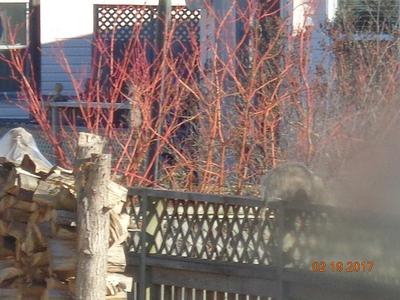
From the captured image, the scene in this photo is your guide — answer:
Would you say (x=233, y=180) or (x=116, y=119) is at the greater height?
(x=116, y=119)

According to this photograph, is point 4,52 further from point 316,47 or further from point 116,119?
point 316,47

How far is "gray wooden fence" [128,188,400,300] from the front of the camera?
5.03 meters

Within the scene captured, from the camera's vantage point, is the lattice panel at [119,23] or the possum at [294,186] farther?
the lattice panel at [119,23]

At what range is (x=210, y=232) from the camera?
571 centimetres

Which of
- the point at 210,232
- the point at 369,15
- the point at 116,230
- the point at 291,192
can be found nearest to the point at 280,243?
the point at 291,192

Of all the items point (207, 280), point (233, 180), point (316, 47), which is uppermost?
point (316, 47)

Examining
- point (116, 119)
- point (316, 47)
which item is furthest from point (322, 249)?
point (116, 119)

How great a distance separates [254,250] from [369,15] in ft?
14.5

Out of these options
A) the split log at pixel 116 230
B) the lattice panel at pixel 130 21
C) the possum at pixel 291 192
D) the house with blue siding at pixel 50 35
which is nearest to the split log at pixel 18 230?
the split log at pixel 116 230

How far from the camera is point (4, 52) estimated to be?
1495 cm

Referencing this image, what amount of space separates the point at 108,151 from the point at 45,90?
7671 mm
